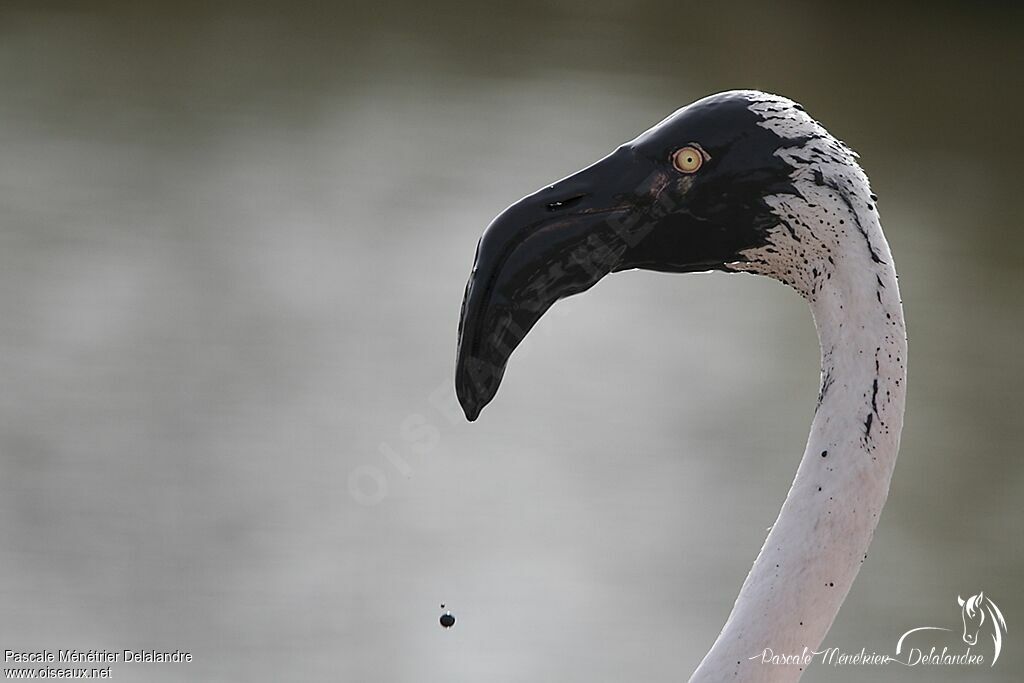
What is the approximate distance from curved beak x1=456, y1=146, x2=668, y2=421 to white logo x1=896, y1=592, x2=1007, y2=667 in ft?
6.84

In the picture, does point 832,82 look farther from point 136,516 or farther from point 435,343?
point 136,516

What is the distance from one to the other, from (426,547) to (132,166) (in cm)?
228

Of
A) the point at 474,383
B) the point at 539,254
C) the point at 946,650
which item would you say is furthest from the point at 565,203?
the point at 946,650

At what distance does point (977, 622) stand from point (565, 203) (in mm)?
2676

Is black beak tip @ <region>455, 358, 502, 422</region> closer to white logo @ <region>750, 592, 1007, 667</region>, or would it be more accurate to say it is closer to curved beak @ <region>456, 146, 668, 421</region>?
curved beak @ <region>456, 146, 668, 421</region>

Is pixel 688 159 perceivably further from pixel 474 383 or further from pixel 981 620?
pixel 981 620

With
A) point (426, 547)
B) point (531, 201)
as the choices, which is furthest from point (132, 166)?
point (531, 201)

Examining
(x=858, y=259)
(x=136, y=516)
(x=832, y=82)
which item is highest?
(x=858, y=259)

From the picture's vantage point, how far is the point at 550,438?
3.91 m

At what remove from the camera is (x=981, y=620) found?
3.78 meters

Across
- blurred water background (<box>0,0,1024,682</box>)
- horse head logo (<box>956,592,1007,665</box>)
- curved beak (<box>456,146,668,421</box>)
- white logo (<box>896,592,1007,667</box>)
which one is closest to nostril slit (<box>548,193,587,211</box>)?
curved beak (<box>456,146,668,421</box>)

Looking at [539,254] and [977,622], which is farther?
[977,622]

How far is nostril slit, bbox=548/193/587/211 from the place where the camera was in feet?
4.75

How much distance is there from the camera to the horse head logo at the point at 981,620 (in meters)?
3.46
